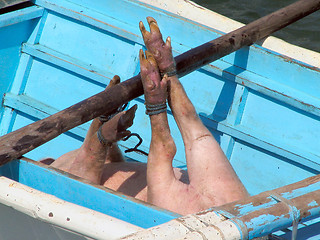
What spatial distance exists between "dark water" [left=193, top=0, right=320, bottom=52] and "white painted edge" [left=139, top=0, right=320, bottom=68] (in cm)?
259

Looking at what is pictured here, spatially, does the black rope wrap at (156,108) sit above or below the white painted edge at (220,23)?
below

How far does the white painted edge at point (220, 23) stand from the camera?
158 inches

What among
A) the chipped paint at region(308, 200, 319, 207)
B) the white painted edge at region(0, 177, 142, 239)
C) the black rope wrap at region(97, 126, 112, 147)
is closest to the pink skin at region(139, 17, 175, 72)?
the black rope wrap at region(97, 126, 112, 147)

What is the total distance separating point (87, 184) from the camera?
2.76m

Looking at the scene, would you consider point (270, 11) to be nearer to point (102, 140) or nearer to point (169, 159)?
point (102, 140)

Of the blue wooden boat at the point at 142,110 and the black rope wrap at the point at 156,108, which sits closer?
the blue wooden boat at the point at 142,110

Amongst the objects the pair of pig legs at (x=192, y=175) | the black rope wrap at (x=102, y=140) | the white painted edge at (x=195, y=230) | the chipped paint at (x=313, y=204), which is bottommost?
the white painted edge at (x=195, y=230)

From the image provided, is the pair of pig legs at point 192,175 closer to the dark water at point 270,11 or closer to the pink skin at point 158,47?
the pink skin at point 158,47

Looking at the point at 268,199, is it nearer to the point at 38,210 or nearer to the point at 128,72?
the point at 38,210

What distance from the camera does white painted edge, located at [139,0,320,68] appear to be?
13.2 feet

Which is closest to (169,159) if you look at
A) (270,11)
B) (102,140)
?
(102,140)

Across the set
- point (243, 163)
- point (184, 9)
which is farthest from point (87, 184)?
point (184, 9)

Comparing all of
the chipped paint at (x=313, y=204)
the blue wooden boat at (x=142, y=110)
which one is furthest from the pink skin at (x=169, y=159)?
the chipped paint at (x=313, y=204)

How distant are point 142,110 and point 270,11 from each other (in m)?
3.45
